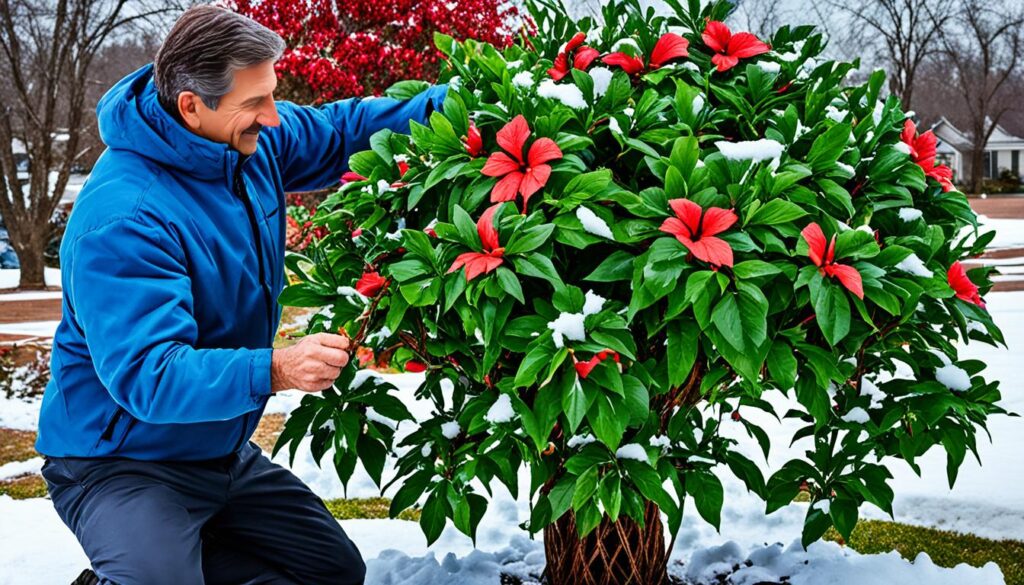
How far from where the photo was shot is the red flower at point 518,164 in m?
1.85

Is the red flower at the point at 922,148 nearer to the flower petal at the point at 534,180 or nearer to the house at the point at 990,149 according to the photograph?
the flower petal at the point at 534,180

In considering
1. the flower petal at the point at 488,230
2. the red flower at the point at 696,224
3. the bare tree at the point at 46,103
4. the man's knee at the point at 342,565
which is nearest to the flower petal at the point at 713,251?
the red flower at the point at 696,224

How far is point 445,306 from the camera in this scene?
1804 millimetres

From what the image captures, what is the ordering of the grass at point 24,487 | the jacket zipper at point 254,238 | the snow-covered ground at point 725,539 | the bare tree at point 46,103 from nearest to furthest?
the jacket zipper at point 254,238, the snow-covered ground at point 725,539, the grass at point 24,487, the bare tree at point 46,103

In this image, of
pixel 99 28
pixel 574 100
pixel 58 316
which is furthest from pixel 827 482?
pixel 99 28

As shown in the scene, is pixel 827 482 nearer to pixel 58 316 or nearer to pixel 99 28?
pixel 58 316

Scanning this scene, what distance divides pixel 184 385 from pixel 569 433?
768mm

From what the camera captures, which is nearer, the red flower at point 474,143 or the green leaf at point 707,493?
the red flower at point 474,143

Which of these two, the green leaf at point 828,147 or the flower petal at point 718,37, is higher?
the flower petal at point 718,37

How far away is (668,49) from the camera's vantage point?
2.15 m

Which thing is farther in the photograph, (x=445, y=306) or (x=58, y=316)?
(x=58, y=316)

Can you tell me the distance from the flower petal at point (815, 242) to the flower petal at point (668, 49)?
21.8 inches

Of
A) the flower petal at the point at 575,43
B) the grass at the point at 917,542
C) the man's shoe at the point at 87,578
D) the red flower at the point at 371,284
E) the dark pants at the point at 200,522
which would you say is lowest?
the grass at the point at 917,542

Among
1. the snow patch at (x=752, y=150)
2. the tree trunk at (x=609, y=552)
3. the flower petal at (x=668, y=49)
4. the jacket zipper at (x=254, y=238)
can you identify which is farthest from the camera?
the tree trunk at (x=609, y=552)
